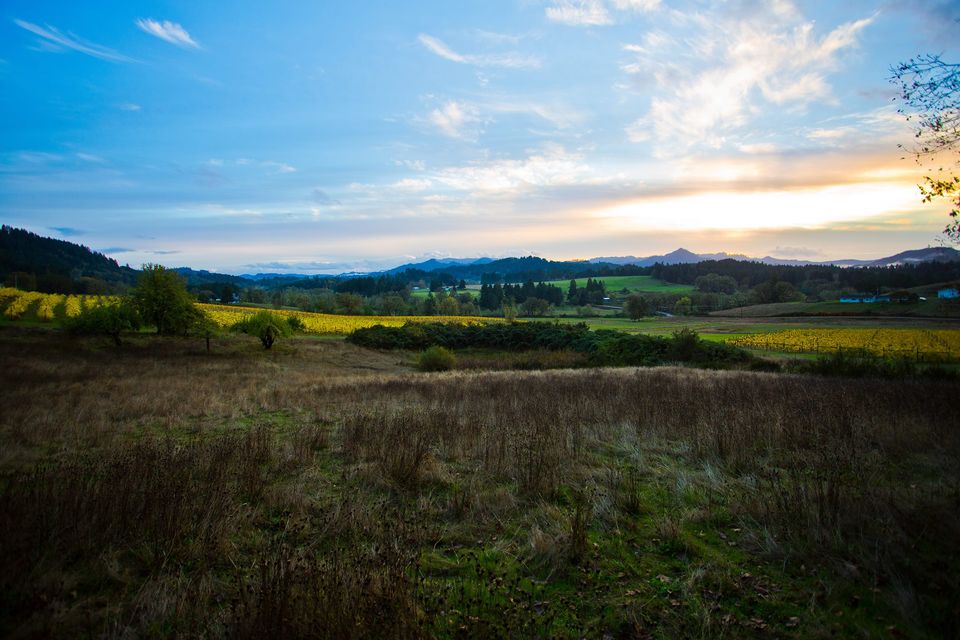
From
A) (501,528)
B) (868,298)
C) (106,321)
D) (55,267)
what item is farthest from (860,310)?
(55,267)

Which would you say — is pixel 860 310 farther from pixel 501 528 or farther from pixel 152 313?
pixel 152 313

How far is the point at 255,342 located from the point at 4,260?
123344 mm

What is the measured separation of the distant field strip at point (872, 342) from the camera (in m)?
37.2

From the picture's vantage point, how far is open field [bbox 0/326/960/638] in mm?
3539

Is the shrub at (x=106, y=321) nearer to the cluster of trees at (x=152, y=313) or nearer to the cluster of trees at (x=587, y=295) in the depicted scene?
the cluster of trees at (x=152, y=313)

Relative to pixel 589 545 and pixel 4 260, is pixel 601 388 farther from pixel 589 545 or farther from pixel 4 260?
pixel 4 260

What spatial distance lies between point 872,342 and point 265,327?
60.7 m

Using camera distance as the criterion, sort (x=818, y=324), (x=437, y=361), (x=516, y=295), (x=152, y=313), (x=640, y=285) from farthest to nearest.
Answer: (x=640, y=285) < (x=516, y=295) < (x=818, y=324) < (x=437, y=361) < (x=152, y=313)

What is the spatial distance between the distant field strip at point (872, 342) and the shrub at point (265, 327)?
4832 cm

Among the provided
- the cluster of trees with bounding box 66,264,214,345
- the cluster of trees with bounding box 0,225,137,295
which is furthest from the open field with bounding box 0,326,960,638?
the cluster of trees with bounding box 0,225,137,295

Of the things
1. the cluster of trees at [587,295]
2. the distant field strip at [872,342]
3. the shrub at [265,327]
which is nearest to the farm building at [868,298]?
the distant field strip at [872,342]

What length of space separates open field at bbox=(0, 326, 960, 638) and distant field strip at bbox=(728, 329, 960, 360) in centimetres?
3595

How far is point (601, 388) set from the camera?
15359mm

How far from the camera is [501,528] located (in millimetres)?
5367
